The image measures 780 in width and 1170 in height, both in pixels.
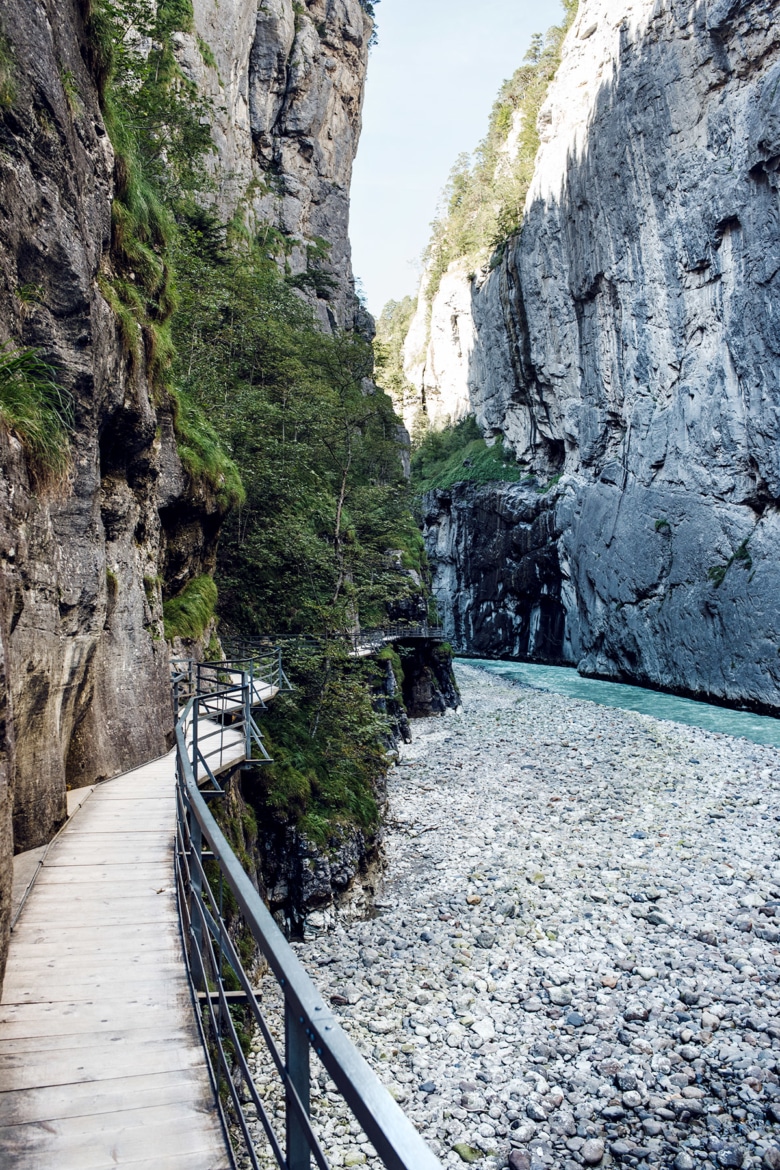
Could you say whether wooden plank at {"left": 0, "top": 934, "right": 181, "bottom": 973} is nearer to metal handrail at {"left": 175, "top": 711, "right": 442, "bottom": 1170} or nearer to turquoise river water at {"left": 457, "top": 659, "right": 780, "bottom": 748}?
metal handrail at {"left": 175, "top": 711, "right": 442, "bottom": 1170}

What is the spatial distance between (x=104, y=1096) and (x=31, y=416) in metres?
4.76

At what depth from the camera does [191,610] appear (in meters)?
12.9

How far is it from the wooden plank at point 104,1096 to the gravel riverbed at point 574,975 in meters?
4.55

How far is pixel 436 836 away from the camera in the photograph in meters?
14.6

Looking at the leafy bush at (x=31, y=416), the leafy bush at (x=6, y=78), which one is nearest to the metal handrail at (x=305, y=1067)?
the leafy bush at (x=31, y=416)

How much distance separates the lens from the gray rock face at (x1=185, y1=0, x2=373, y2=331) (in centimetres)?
3306

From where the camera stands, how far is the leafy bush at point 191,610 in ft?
40.2

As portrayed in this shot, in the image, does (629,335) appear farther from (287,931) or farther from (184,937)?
(184,937)

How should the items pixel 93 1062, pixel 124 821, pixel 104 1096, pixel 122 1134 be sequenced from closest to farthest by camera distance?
1. pixel 122 1134
2. pixel 104 1096
3. pixel 93 1062
4. pixel 124 821

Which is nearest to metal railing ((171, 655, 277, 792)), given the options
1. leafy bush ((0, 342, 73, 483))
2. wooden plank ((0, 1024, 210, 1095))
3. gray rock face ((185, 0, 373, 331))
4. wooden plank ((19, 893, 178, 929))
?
wooden plank ((19, 893, 178, 929))

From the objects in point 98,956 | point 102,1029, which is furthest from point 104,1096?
point 98,956

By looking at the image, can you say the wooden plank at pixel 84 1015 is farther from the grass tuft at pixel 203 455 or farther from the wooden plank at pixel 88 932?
the grass tuft at pixel 203 455

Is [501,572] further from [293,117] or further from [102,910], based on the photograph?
[102,910]

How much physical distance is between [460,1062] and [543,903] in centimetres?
402
